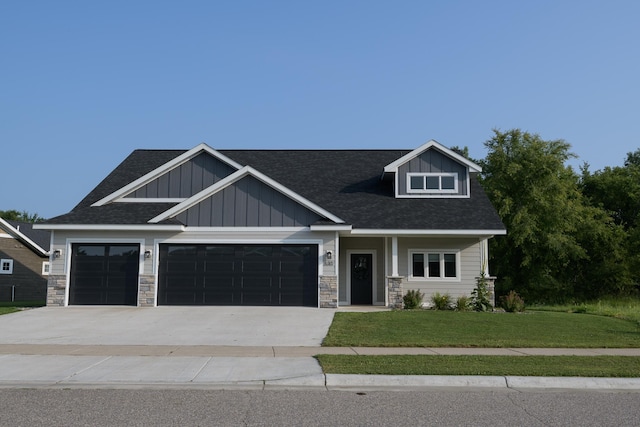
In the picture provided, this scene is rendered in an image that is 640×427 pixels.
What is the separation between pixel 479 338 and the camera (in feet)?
42.7

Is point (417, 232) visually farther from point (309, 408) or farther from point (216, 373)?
point (309, 408)

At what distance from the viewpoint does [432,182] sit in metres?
22.8

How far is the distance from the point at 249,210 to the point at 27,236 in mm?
23676

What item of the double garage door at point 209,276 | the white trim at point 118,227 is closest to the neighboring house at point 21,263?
the double garage door at point 209,276

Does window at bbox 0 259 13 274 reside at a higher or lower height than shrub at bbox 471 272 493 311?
higher

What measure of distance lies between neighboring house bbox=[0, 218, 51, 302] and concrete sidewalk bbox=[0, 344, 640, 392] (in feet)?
87.5

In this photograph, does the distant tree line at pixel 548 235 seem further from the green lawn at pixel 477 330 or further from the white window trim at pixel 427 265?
the green lawn at pixel 477 330

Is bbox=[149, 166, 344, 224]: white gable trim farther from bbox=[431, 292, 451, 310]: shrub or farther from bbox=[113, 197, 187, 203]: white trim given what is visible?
bbox=[431, 292, 451, 310]: shrub

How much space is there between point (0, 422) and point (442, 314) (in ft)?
44.4

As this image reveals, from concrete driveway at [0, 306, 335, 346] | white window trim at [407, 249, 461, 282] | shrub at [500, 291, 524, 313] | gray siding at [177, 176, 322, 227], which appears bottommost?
concrete driveway at [0, 306, 335, 346]

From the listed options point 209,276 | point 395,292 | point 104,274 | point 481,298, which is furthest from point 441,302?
point 104,274

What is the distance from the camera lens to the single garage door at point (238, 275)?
1953cm

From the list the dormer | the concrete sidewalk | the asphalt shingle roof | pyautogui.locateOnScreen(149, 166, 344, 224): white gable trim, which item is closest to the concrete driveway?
the concrete sidewalk

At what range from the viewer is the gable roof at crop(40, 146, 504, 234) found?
20078 mm
